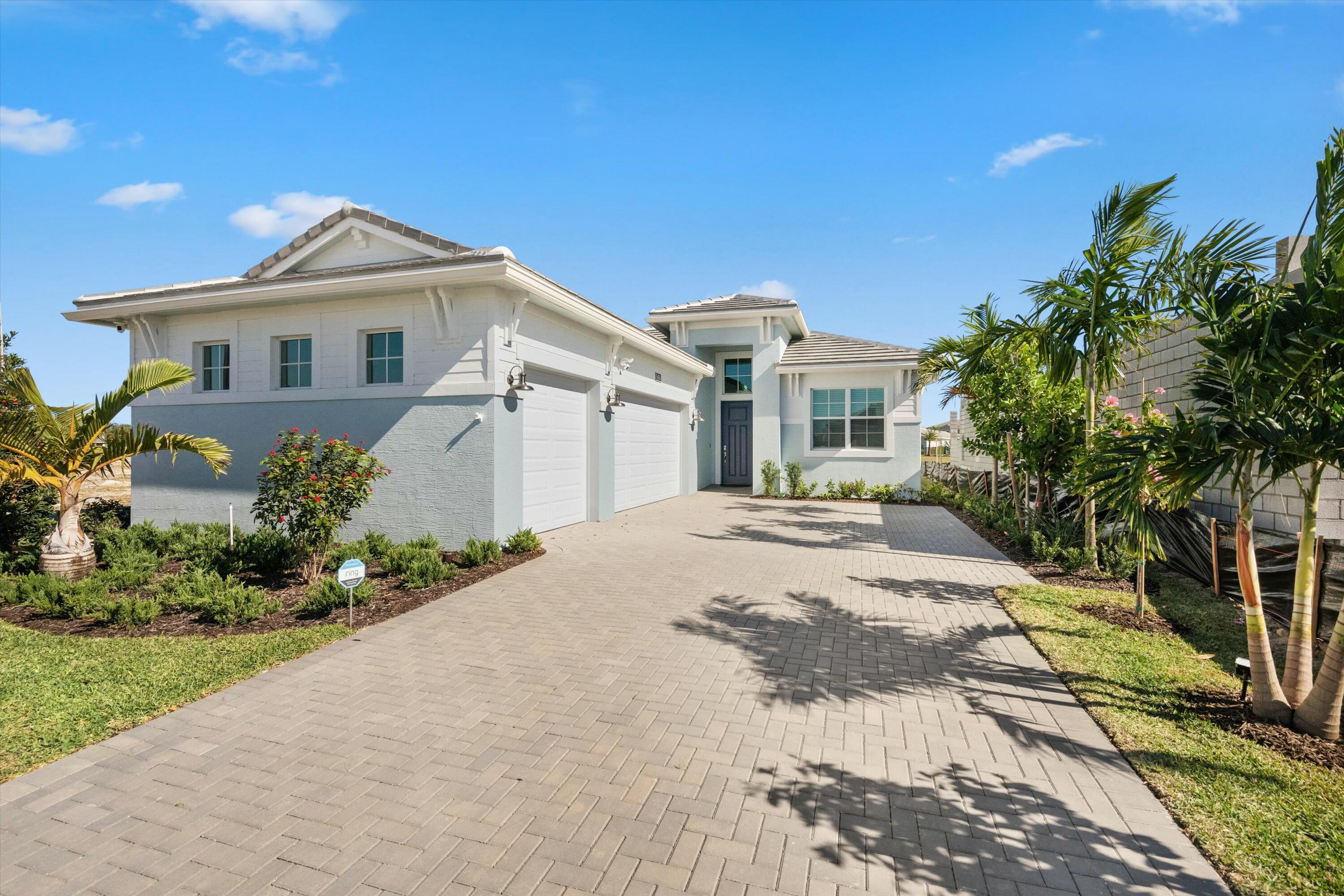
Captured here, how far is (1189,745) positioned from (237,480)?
13.1 metres

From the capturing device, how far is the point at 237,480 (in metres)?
10.9

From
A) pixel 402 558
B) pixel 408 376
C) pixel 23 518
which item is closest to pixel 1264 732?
pixel 402 558

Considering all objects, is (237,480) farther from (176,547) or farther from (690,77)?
(690,77)

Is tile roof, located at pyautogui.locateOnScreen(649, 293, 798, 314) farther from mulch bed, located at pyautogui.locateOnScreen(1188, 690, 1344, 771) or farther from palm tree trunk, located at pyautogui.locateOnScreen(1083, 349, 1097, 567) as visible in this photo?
mulch bed, located at pyautogui.locateOnScreen(1188, 690, 1344, 771)

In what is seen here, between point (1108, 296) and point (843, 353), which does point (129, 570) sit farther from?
point (843, 353)

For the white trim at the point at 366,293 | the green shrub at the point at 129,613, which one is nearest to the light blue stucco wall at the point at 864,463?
the white trim at the point at 366,293

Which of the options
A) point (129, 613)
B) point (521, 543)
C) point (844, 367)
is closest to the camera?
point (129, 613)

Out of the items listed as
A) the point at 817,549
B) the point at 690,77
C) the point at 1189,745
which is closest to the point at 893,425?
the point at 817,549

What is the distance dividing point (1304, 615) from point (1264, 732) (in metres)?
0.79

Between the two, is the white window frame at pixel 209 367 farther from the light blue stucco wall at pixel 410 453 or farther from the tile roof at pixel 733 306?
the tile roof at pixel 733 306

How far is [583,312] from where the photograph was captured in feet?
35.5

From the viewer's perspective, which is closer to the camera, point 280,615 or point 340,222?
point 280,615

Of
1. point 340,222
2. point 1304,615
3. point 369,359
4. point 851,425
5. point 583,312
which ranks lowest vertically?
point 1304,615

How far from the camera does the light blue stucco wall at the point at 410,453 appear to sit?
9211mm
